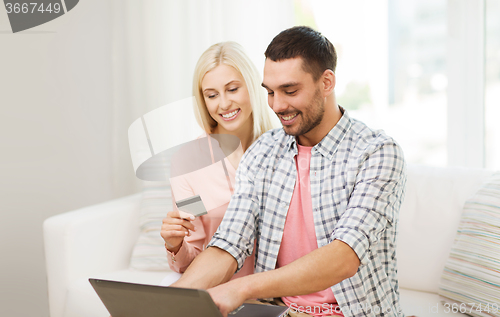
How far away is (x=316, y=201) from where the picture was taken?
4.01 feet

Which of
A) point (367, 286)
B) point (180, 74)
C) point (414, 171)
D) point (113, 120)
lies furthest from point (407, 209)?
point (113, 120)

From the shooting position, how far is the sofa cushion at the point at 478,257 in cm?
137

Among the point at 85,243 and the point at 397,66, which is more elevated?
the point at 397,66

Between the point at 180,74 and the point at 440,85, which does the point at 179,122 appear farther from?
the point at 440,85

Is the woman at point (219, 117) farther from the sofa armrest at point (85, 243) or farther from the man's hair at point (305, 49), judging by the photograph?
the sofa armrest at point (85, 243)

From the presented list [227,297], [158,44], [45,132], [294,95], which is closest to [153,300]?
[227,297]

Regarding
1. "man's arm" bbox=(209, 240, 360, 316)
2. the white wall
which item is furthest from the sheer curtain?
"man's arm" bbox=(209, 240, 360, 316)

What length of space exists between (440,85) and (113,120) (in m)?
1.66

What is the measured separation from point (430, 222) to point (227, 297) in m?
0.94

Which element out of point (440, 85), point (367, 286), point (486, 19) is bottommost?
point (367, 286)

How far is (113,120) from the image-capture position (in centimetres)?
240

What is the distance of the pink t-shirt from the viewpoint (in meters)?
1.23

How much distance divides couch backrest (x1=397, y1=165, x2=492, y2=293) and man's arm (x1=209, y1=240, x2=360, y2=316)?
25.6 inches

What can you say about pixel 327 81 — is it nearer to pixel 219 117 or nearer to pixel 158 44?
pixel 219 117
